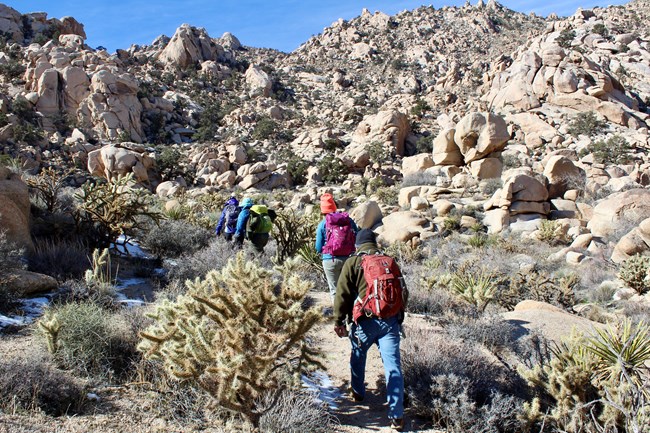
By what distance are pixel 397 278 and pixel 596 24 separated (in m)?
53.8

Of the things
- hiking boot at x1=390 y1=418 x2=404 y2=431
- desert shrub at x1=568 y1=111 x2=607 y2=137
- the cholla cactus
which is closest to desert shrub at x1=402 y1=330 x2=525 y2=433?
hiking boot at x1=390 y1=418 x2=404 y2=431

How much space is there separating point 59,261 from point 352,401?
18.1ft

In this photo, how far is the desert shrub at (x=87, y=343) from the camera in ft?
15.1

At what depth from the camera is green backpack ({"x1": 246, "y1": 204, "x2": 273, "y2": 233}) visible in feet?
29.1

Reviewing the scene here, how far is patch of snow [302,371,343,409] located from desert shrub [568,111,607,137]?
31177 millimetres

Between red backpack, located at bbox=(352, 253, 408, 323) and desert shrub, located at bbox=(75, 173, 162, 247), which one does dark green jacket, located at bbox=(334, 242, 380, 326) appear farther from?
desert shrub, located at bbox=(75, 173, 162, 247)

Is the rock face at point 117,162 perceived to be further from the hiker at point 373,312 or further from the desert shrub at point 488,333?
the hiker at point 373,312

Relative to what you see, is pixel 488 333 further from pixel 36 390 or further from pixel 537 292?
pixel 36 390

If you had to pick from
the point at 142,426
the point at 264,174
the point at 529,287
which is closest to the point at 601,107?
the point at 264,174

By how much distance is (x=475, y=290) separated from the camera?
27.4 feet

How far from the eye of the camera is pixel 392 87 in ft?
166

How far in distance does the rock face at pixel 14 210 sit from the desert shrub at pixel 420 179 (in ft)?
63.3

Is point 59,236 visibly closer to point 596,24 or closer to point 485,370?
point 485,370

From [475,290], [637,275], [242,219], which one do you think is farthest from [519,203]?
[242,219]
